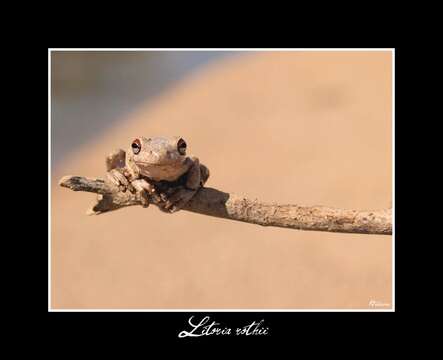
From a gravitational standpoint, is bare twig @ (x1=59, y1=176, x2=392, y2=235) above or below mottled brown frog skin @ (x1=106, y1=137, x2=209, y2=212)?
below

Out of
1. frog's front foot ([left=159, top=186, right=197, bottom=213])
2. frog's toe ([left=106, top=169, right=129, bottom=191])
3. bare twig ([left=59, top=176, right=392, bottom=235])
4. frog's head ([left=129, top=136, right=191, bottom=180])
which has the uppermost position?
frog's head ([left=129, top=136, right=191, bottom=180])

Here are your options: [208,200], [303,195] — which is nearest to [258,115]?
[303,195]

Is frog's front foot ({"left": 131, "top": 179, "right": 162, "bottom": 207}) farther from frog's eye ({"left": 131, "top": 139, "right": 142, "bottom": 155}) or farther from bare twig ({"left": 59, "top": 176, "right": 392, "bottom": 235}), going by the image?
frog's eye ({"left": 131, "top": 139, "right": 142, "bottom": 155})

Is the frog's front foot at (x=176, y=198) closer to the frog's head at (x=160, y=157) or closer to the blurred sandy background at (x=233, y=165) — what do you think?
the frog's head at (x=160, y=157)

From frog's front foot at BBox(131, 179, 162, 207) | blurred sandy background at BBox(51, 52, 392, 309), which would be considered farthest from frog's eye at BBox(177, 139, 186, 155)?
blurred sandy background at BBox(51, 52, 392, 309)

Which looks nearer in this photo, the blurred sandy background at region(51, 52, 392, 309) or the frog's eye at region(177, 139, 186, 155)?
the frog's eye at region(177, 139, 186, 155)

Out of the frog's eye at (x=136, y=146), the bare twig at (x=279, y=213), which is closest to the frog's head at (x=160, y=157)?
the frog's eye at (x=136, y=146)

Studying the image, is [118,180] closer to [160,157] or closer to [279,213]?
[160,157]

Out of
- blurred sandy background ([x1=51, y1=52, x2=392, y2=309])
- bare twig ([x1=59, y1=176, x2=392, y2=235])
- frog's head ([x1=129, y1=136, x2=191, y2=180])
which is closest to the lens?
frog's head ([x1=129, y1=136, x2=191, y2=180])
